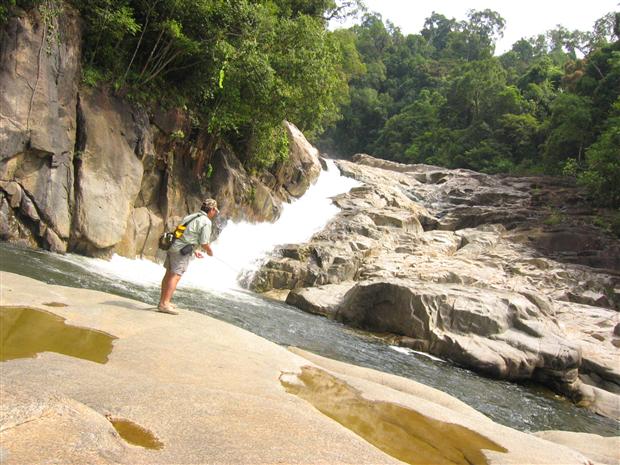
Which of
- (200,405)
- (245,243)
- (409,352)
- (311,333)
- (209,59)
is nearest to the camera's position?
(200,405)

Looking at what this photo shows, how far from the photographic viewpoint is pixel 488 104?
48.7 m

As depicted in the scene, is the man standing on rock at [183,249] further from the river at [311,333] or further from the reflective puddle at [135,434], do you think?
the reflective puddle at [135,434]

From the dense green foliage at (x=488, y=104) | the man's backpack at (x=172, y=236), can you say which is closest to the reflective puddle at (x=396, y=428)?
the man's backpack at (x=172, y=236)

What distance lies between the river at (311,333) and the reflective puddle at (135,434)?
21.6 ft

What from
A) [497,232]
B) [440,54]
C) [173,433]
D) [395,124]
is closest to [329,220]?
[497,232]

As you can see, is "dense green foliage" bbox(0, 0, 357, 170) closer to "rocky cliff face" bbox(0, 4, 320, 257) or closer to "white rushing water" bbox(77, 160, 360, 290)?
"rocky cliff face" bbox(0, 4, 320, 257)

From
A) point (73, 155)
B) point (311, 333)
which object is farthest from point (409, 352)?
point (73, 155)

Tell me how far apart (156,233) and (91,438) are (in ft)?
47.0

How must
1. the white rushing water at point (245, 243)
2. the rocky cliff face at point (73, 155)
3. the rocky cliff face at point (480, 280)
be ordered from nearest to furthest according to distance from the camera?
1. the rocky cliff face at point (480, 280)
2. the rocky cliff face at point (73, 155)
3. the white rushing water at point (245, 243)

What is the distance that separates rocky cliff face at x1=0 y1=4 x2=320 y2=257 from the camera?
12.2 metres

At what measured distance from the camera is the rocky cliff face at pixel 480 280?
11531 millimetres

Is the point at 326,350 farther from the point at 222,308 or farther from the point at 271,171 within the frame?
the point at 271,171

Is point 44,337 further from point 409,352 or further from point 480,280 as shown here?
point 480,280

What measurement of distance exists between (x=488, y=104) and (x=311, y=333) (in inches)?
1738
